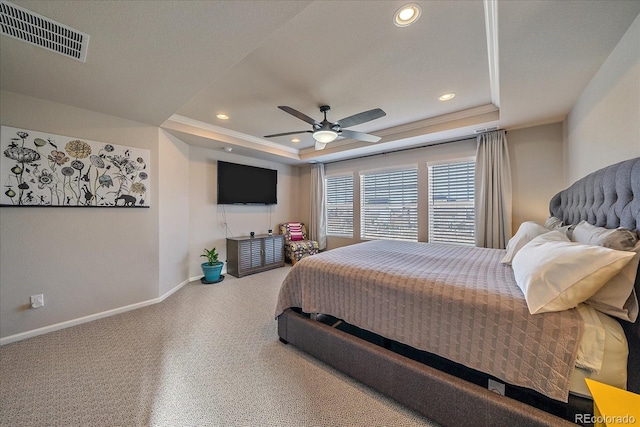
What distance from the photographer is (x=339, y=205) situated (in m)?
5.25

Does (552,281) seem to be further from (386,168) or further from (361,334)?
(386,168)

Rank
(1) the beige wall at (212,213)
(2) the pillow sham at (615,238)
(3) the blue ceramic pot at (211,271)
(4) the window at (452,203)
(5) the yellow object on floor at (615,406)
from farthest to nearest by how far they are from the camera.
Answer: (1) the beige wall at (212,213), (3) the blue ceramic pot at (211,271), (4) the window at (452,203), (2) the pillow sham at (615,238), (5) the yellow object on floor at (615,406)

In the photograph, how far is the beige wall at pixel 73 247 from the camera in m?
2.09

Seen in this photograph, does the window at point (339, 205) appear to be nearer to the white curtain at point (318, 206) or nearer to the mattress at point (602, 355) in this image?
the white curtain at point (318, 206)

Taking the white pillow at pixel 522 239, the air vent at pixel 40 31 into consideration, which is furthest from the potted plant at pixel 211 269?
the white pillow at pixel 522 239

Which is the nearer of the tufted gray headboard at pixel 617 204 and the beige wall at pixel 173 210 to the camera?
the tufted gray headboard at pixel 617 204

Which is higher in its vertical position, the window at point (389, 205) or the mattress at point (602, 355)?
the window at point (389, 205)

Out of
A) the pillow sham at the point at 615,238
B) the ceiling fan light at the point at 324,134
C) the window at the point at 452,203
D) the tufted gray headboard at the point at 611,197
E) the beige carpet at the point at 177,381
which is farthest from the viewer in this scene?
the window at the point at 452,203

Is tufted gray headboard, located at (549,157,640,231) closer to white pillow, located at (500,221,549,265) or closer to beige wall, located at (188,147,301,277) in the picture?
white pillow, located at (500,221,549,265)

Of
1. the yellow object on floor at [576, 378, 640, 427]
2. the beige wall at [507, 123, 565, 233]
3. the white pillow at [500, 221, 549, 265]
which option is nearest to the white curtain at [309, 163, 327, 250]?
the beige wall at [507, 123, 565, 233]

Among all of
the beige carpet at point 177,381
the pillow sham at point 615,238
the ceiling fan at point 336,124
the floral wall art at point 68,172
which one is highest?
the ceiling fan at point 336,124

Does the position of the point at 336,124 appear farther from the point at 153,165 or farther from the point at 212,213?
the point at 212,213

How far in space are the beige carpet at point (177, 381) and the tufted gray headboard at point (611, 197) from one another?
1613 mm

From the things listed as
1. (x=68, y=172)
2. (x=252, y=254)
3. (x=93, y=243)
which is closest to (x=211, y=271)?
(x=252, y=254)
